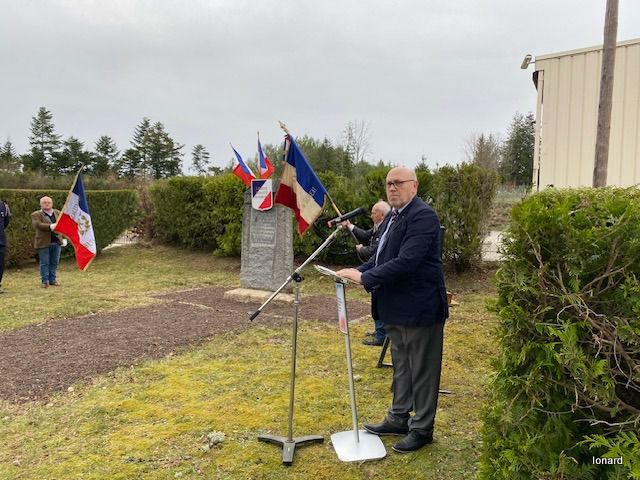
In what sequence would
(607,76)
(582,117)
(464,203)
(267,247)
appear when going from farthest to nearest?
1. (464,203)
2. (267,247)
3. (582,117)
4. (607,76)

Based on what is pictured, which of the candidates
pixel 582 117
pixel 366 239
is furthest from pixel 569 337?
pixel 582 117

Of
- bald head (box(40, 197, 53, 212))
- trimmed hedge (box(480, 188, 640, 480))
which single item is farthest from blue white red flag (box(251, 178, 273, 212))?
trimmed hedge (box(480, 188, 640, 480))

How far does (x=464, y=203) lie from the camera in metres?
10.8

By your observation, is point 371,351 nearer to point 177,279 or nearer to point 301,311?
point 301,311

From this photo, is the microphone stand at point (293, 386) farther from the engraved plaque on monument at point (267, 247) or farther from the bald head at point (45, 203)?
the bald head at point (45, 203)

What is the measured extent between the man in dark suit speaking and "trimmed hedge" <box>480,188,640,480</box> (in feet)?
3.45

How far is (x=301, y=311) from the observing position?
8.39m

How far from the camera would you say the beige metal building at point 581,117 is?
7.01m

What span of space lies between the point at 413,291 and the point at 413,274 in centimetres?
12

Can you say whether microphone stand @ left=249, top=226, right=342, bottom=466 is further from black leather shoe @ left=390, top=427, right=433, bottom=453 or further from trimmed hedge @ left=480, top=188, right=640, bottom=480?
trimmed hedge @ left=480, top=188, right=640, bottom=480

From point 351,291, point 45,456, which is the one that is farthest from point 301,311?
point 45,456

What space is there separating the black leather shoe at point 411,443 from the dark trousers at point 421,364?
37mm

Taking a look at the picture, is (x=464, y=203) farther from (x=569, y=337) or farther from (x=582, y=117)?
(x=569, y=337)

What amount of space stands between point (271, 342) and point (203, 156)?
7127 centimetres
